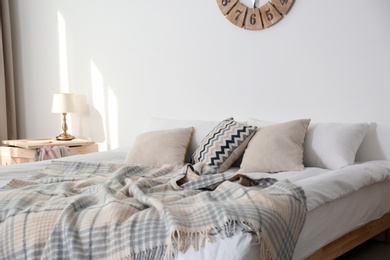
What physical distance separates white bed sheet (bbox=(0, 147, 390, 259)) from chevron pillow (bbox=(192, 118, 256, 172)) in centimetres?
29

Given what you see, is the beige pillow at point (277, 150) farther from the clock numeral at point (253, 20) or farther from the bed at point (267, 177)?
the clock numeral at point (253, 20)

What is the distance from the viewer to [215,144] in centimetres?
302

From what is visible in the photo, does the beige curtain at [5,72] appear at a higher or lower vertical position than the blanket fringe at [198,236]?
higher

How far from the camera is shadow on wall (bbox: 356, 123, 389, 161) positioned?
294 cm

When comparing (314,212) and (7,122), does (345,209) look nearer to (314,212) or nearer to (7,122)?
(314,212)

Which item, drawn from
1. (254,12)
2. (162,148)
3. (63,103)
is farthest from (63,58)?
(254,12)

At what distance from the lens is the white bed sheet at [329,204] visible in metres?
1.64

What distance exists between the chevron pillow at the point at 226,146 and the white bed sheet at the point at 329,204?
0.29 meters

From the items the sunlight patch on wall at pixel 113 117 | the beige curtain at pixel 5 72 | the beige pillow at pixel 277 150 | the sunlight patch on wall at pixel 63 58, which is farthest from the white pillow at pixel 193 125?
the beige curtain at pixel 5 72

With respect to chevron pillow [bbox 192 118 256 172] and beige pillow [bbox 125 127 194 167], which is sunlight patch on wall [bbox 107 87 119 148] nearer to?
beige pillow [bbox 125 127 194 167]

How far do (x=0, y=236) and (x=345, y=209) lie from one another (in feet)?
4.77

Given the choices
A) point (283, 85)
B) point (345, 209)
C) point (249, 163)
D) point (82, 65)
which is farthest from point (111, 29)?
point (345, 209)

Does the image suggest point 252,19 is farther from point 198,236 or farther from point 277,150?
point 198,236

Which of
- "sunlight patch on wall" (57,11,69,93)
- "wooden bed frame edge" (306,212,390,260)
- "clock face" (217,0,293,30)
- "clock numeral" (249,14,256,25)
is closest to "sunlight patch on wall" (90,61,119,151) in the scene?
"sunlight patch on wall" (57,11,69,93)
